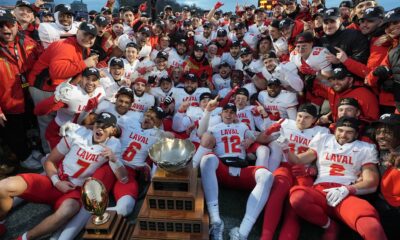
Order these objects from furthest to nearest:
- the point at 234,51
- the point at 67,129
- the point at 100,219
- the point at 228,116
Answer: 1. the point at 234,51
2. the point at 228,116
3. the point at 67,129
4. the point at 100,219

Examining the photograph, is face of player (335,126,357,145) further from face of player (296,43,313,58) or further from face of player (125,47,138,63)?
face of player (125,47,138,63)

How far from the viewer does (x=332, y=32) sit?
15.6 feet

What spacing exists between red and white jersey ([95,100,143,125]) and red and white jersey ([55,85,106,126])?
16 centimetres

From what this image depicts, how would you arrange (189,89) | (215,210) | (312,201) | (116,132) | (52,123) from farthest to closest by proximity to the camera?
1. (189,89)
2. (52,123)
3. (116,132)
4. (215,210)
5. (312,201)

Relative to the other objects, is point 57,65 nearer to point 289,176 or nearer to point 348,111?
point 289,176

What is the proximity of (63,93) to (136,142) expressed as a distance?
4.11 ft

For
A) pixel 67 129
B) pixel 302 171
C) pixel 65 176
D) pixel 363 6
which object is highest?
pixel 363 6

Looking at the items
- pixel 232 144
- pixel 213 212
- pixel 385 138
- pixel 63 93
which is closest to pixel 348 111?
pixel 385 138

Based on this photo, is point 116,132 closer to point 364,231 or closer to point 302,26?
point 364,231

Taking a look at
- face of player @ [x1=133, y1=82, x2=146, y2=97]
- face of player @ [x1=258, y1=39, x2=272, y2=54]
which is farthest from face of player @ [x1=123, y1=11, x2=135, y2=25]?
face of player @ [x1=258, y1=39, x2=272, y2=54]

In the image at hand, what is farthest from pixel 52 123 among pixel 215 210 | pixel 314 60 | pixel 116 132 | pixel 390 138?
pixel 390 138

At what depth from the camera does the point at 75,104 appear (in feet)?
14.0

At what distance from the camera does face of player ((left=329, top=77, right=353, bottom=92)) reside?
163 inches

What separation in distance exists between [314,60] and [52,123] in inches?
169
